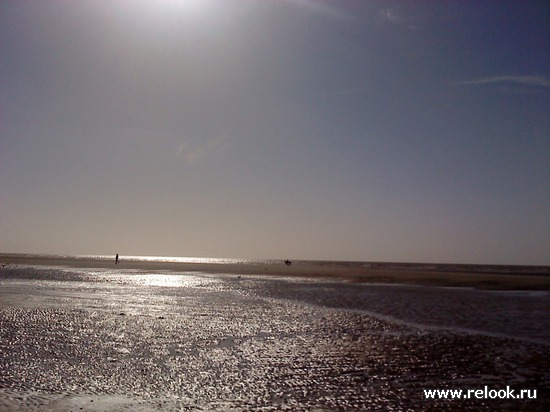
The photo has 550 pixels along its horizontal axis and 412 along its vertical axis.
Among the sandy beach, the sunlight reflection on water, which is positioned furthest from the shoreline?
the sandy beach

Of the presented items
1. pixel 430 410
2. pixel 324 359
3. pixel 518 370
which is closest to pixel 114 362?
pixel 324 359

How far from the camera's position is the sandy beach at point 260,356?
38.6ft

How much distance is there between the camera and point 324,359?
16234 mm

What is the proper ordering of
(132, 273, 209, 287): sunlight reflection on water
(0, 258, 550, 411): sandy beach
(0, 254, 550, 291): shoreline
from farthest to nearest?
(0, 254, 550, 291): shoreline → (132, 273, 209, 287): sunlight reflection on water → (0, 258, 550, 411): sandy beach

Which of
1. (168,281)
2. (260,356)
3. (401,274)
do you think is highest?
(401,274)

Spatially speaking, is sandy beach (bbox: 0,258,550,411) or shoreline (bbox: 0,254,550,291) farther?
shoreline (bbox: 0,254,550,291)

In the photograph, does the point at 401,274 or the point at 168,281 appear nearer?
the point at 168,281

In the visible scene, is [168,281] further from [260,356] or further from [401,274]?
[401,274]

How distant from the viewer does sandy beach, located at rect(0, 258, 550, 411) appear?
11773 millimetres

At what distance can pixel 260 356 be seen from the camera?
16531mm

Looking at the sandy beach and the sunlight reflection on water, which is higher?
the sandy beach

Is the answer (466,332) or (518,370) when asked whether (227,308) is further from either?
(518,370)

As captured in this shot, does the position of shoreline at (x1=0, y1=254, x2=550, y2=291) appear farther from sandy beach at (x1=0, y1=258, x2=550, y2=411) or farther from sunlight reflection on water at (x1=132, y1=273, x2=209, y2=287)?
sandy beach at (x1=0, y1=258, x2=550, y2=411)

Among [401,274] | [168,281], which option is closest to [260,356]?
[168,281]
